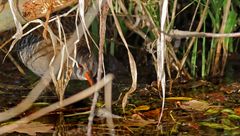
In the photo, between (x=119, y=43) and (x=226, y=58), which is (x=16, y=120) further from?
(x=226, y=58)

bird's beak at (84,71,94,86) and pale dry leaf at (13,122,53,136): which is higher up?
bird's beak at (84,71,94,86)

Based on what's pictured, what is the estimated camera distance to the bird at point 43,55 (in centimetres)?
Answer: 491

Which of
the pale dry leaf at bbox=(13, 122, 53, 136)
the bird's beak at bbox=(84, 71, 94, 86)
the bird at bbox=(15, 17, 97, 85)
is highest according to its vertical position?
the bird at bbox=(15, 17, 97, 85)

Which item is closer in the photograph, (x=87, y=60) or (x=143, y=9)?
(x=143, y=9)

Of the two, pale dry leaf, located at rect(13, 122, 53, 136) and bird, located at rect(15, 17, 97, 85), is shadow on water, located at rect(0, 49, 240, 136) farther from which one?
bird, located at rect(15, 17, 97, 85)

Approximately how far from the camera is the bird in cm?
491

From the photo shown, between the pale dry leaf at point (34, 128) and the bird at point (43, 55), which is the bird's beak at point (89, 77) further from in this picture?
the pale dry leaf at point (34, 128)

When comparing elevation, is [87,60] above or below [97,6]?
below

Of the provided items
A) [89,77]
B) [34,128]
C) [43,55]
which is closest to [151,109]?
[34,128]

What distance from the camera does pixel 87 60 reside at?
4.98m

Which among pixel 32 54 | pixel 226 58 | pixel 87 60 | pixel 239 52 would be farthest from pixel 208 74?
pixel 32 54

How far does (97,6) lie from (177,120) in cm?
84

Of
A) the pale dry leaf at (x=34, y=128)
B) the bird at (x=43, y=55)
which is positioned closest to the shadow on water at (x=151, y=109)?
the pale dry leaf at (x=34, y=128)

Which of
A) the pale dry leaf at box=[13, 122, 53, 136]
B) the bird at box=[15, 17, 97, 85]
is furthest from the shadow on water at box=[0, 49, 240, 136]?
the bird at box=[15, 17, 97, 85]
